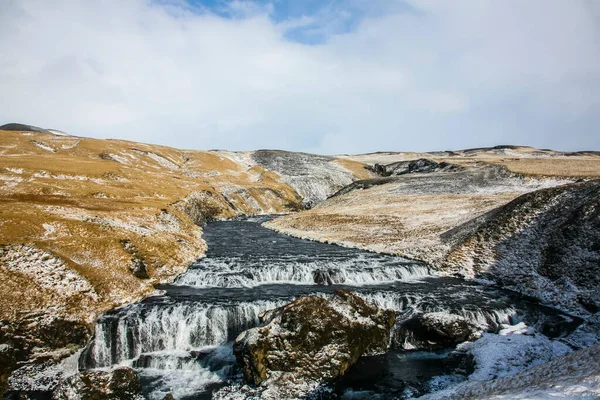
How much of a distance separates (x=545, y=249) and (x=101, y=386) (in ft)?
121

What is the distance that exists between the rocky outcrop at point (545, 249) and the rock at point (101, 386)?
2996 cm

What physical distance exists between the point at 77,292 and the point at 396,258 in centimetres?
3153

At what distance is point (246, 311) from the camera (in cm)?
2589

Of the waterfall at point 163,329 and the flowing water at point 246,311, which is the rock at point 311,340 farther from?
the waterfall at point 163,329

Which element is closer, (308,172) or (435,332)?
(435,332)

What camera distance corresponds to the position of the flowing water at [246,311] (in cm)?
2094

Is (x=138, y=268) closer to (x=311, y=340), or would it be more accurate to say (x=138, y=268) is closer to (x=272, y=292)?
(x=272, y=292)

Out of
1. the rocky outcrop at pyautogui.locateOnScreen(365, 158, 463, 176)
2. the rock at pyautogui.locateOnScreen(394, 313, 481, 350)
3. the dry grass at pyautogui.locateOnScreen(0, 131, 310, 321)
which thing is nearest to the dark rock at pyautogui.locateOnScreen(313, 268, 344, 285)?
the rock at pyautogui.locateOnScreen(394, 313, 481, 350)

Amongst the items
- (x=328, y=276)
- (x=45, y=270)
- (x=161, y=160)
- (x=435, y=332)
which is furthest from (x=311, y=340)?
(x=161, y=160)

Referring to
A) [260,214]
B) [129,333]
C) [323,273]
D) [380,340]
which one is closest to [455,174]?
[260,214]

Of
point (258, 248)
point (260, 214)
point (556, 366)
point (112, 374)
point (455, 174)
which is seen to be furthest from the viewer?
point (260, 214)

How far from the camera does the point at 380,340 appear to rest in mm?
23453

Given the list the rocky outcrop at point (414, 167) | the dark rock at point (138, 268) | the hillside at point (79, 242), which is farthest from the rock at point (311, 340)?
the rocky outcrop at point (414, 167)

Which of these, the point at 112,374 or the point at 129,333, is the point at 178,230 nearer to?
the point at 129,333
